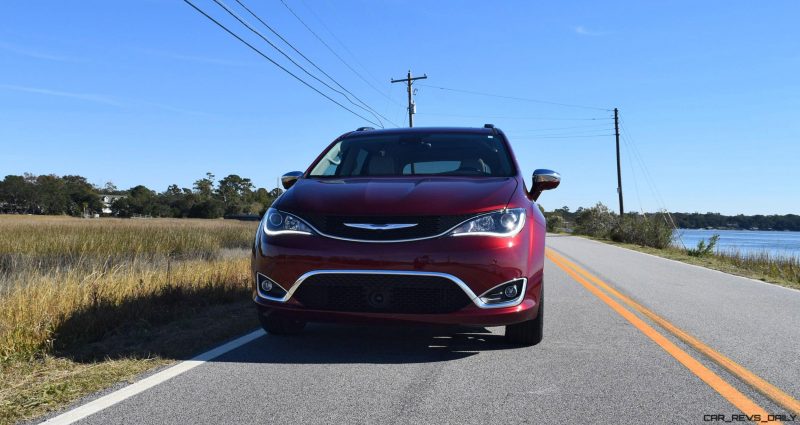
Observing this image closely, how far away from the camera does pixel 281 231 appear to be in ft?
13.3

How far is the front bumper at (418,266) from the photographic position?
146 inches

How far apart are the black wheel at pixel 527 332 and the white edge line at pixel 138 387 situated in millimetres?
2069

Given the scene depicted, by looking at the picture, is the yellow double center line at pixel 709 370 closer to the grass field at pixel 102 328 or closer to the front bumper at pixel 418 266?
the front bumper at pixel 418 266

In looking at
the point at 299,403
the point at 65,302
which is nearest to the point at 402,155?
the point at 299,403

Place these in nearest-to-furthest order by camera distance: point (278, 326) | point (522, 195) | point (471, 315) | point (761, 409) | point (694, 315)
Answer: point (761, 409) → point (471, 315) → point (522, 195) → point (278, 326) → point (694, 315)

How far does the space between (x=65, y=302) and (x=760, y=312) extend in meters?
7.27

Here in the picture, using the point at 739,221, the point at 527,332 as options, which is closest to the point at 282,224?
the point at 527,332

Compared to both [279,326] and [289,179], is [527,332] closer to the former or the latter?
[279,326]

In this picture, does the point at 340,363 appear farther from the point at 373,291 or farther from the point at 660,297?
the point at 660,297

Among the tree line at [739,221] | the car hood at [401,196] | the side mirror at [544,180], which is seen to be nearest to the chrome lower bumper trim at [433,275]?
the car hood at [401,196]

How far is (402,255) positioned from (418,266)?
12 centimetres

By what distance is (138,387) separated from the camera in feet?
11.0

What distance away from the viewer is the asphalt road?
299cm

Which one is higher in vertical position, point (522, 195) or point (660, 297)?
point (522, 195)
